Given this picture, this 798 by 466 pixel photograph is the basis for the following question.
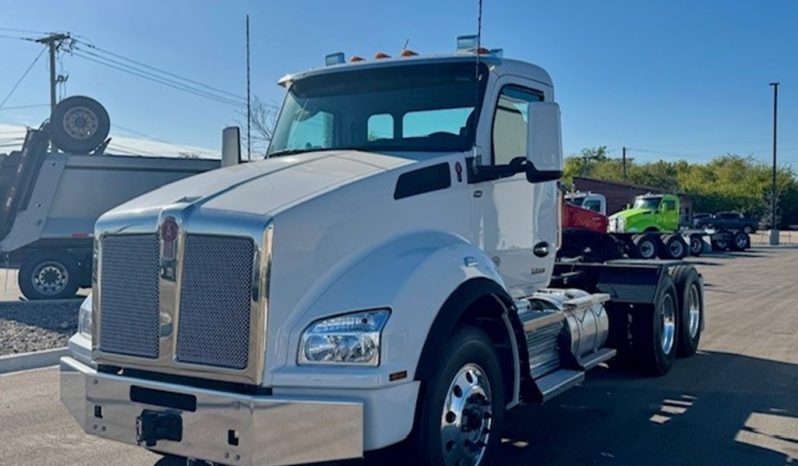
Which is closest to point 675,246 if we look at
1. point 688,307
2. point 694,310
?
point 694,310

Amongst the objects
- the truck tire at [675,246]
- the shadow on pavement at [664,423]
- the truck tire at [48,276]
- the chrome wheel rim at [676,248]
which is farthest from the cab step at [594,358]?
the chrome wheel rim at [676,248]

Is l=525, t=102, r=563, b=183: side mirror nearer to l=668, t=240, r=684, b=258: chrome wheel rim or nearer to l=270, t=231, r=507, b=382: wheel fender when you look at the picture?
l=270, t=231, r=507, b=382: wheel fender

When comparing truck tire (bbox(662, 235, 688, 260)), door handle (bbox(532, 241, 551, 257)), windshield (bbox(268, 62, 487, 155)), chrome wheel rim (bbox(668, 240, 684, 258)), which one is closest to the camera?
windshield (bbox(268, 62, 487, 155))

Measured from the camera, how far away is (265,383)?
11.7ft

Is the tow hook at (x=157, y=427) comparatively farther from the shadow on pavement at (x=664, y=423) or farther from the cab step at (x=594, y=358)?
the cab step at (x=594, y=358)

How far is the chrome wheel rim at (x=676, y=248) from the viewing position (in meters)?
25.1

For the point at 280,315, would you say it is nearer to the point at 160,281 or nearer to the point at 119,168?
the point at 160,281

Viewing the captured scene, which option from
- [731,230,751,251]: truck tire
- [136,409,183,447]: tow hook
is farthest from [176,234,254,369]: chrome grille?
Answer: [731,230,751,251]: truck tire

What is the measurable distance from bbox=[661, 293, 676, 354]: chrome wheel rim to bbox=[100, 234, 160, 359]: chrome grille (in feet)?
19.1

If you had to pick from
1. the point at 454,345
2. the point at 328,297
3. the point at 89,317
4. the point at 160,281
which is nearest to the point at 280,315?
the point at 328,297

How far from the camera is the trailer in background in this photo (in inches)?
564

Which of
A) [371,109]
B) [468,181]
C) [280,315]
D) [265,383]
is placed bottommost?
[265,383]

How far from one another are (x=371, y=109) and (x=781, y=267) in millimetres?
23338

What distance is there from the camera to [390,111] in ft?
17.3
